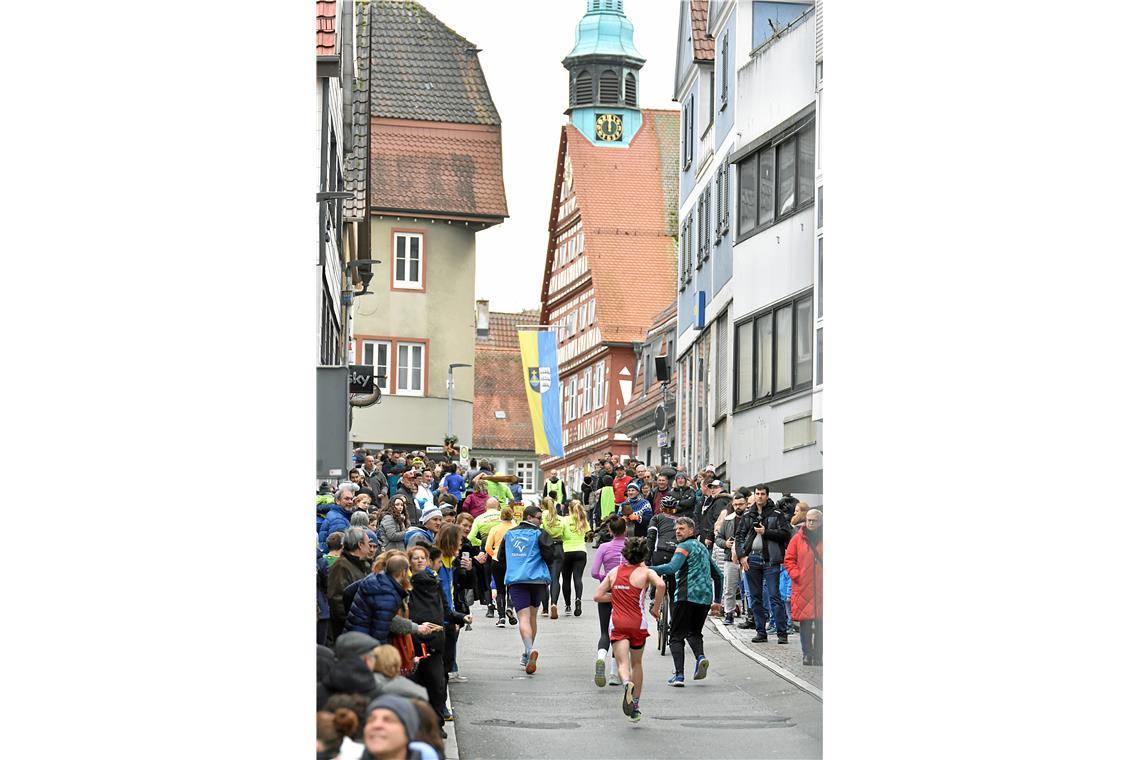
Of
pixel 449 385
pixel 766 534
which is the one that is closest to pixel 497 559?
pixel 766 534

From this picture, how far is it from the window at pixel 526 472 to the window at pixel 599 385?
320cm

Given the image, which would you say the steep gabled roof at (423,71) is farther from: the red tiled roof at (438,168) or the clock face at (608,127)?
the clock face at (608,127)

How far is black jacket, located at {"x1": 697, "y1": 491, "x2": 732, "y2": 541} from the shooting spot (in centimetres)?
2111

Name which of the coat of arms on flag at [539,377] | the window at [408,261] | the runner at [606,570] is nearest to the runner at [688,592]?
the runner at [606,570]

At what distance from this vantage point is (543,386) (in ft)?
131

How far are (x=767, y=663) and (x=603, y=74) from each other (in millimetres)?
63920

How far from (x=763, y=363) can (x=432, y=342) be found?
29874mm

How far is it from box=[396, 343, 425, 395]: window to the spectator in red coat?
26135 mm

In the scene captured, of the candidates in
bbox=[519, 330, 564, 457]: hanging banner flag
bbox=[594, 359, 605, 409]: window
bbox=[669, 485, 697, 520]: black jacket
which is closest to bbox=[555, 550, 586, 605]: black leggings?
bbox=[669, 485, 697, 520]: black jacket
